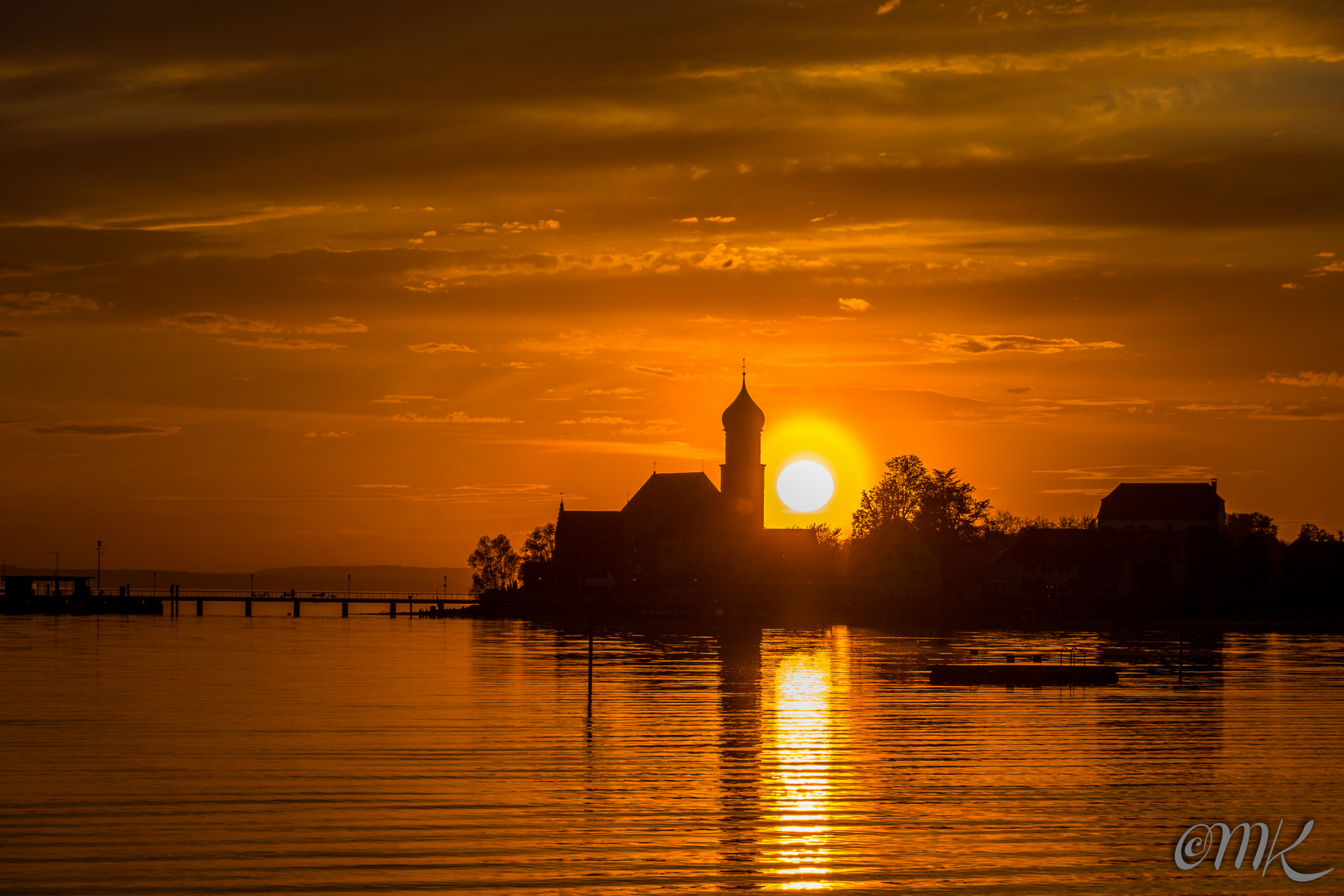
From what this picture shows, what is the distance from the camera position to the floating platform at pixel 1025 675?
74.8 metres

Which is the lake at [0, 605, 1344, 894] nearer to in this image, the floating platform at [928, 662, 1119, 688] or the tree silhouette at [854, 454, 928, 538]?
the floating platform at [928, 662, 1119, 688]

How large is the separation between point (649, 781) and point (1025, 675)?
4216 centimetres

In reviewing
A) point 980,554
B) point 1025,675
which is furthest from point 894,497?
point 1025,675

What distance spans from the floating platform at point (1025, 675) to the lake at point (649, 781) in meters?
2.02

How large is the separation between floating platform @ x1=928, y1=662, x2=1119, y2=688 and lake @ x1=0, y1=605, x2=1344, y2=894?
2.02m

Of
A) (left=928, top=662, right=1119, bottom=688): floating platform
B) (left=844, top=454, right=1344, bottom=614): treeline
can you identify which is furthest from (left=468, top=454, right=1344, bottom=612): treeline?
(left=928, top=662, right=1119, bottom=688): floating platform

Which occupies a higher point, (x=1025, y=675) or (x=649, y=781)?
(x=649, y=781)

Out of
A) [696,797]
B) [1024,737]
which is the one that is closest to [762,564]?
[1024,737]

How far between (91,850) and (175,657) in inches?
2761

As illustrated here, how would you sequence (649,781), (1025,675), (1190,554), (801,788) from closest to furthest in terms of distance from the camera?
(801,788) → (649,781) → (1025,675) → (1190,554)

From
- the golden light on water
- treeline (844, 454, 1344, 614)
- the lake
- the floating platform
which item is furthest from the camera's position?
treeline (844, 454, 1344, 614)

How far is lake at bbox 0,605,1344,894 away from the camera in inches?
1097

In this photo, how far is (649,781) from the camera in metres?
38.8

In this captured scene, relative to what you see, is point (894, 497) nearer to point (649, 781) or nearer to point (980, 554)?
point (980, 554)
